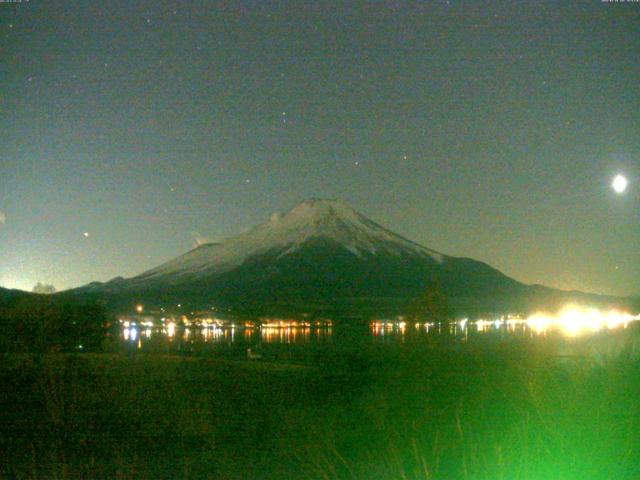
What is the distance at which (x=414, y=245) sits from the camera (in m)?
196

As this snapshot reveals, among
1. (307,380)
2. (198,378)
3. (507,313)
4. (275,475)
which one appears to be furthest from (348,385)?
(507,313)

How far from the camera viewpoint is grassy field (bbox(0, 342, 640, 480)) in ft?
30.6

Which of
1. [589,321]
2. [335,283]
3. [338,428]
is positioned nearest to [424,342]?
[589,321]

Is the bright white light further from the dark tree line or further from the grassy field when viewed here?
the dark tree line

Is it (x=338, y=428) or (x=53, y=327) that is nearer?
(x=338, y=428)

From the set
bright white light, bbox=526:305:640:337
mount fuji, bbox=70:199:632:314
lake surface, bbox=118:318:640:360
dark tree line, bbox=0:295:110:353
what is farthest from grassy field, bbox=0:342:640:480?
mount fuji, bbox=70:199:632:314

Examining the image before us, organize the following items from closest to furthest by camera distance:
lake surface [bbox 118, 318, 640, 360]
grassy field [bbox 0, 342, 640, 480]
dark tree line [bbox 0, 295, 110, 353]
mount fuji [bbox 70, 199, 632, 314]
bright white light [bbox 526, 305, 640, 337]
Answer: grassy field [bbox 0, 342, 640, 480] < lake surface [bbox 118, 318, 640, 360] < dark tree line [bbox 0, 295, 110, 353] < bright white light [bbox 526, 305, 640, 337] < mount fuji [bbox 70, 199, 632, 314]

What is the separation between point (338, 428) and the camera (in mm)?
13742

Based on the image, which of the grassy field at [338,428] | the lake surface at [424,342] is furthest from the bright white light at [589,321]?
the grassy field at [338,428]

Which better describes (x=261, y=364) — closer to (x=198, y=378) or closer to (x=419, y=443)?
(x=198, y=378)

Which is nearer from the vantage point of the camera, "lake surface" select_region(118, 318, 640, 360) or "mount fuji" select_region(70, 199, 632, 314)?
"lake surface" select_region(118, 318, 640, 360)

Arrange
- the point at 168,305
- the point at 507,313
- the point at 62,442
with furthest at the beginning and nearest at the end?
the point at 168,305
the point at 507,313
the point at 62,442

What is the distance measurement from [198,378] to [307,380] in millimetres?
3634

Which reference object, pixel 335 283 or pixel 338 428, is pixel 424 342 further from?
pixel 335 283
